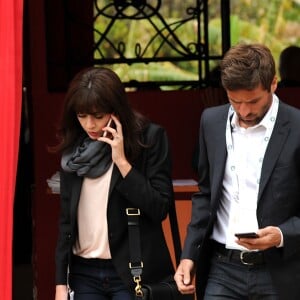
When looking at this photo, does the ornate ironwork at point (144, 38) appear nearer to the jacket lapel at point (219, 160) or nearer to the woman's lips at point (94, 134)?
the woman's lips at point (94, 134)

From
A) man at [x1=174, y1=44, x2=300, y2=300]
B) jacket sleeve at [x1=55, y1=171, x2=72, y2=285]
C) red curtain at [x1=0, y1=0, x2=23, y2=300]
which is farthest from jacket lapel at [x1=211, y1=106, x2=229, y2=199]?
red curtain at [x1=0, y1=0, x2=23, y2=300]

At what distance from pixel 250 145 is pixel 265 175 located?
0.47 feet

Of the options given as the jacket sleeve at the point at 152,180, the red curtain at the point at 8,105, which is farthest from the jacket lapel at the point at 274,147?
the red curtain at the point at 8,105

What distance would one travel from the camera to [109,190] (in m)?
3.47

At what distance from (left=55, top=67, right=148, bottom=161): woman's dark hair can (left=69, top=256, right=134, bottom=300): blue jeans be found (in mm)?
442

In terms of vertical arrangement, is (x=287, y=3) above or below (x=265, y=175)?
above

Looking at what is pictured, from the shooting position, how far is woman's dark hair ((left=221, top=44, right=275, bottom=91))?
314cm

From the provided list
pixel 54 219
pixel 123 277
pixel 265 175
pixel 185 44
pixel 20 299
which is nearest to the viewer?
Result: pixel 265 175

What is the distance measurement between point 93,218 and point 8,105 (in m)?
0.57

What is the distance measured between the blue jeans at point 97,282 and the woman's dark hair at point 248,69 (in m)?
0.87

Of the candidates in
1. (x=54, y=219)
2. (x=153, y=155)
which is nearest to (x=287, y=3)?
(x=54, y=219)

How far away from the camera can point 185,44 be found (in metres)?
6.43

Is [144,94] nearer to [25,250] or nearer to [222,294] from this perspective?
[25,250]

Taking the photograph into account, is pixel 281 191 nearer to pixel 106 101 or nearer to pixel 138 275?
pixel 138 275
